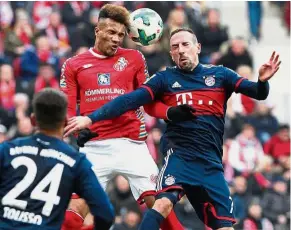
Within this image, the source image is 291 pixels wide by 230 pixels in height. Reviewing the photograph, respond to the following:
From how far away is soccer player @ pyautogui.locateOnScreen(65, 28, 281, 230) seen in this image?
34.9 feet

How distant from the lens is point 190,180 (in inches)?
419

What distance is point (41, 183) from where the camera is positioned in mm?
8195

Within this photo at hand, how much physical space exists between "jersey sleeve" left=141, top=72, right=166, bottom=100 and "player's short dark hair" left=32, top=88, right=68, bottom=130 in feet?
8.61

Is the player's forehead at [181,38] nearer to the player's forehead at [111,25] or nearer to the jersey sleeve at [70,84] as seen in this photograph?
the player's forehead at [111,25]

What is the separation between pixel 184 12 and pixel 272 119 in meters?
3.78

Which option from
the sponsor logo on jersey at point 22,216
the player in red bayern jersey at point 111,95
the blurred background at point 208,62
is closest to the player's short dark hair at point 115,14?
the player in red bayern jersey at point 111,95

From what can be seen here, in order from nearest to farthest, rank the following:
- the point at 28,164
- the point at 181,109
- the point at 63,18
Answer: the point at 28,164 → the point at 181,109 → the point at 63,18

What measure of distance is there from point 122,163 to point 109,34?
1311 millimetres

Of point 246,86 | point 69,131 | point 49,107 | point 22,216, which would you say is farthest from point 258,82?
point 22,216

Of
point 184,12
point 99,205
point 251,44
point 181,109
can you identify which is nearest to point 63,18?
point 184,12

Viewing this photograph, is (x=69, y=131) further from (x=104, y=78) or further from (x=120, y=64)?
(x=120, y=64)

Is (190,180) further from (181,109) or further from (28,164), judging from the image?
(28,164)

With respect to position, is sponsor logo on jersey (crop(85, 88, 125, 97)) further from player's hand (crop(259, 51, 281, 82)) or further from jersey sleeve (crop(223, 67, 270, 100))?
player's hand (crop(259, 51, 281, 82))

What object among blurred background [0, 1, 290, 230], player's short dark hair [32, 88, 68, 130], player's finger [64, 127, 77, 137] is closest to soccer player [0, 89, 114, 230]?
player's short dark hair [32, 88, 68, 130]
